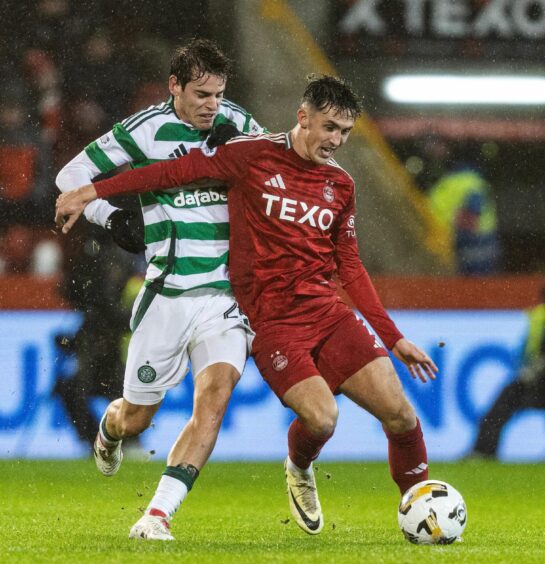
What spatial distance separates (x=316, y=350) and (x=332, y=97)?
929mm

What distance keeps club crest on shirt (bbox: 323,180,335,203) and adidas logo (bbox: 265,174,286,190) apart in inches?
6.4

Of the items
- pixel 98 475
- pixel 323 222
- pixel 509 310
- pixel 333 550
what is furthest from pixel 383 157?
pixel 333 550

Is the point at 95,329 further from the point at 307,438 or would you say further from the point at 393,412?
the point at 393,412

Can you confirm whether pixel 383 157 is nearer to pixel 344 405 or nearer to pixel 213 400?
pixel 344 405

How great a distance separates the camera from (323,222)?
4.93 meters

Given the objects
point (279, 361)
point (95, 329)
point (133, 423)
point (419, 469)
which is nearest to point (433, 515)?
point (419, 469)

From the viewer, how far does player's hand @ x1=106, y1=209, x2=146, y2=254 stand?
16.1 ft

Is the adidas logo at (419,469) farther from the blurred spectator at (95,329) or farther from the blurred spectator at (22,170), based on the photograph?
the blurred spectator at (22,170)

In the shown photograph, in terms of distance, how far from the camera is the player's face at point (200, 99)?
4.97 metres

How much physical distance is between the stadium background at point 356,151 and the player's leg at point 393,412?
3.34 metres

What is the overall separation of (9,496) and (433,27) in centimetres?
522

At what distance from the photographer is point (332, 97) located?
4.79 m

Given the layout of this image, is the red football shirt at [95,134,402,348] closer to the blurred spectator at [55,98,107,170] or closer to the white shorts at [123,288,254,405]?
the white shorts at [123,288,254,405]

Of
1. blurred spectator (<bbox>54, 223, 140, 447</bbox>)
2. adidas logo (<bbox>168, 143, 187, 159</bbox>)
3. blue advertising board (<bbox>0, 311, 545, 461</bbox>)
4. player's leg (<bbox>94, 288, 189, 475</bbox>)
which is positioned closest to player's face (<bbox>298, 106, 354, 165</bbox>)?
adidas logo (<bbox>168, 143, 187, 159</bbox>)
